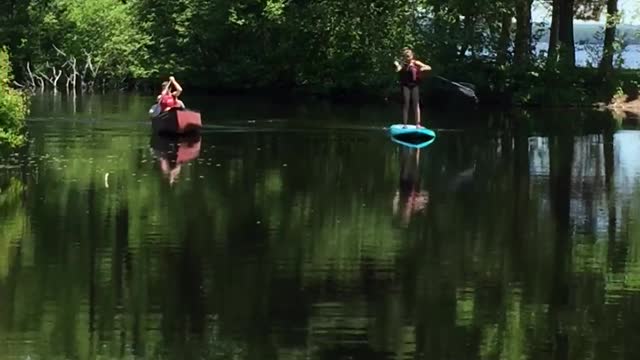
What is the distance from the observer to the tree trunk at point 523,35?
1752 inches

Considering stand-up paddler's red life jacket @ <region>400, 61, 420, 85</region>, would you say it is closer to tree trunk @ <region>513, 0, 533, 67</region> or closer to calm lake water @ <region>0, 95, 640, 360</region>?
calm lake water @ <region>0, 95, 640, 360</region>

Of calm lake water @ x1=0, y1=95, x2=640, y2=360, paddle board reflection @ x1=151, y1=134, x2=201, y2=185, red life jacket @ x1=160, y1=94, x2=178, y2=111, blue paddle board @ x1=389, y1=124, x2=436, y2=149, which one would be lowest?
calm lake water @ x1=0, y1=95, x2=640, y2=360

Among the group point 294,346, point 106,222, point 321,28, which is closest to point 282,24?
point 321,28

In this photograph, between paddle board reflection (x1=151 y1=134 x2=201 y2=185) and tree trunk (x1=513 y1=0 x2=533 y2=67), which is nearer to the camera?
paddle board reflection (x1=151 y1=134 x2=201 y2=185)

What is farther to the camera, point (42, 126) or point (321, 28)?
point (321, 28)

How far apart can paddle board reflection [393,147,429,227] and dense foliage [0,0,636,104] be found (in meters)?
20.0

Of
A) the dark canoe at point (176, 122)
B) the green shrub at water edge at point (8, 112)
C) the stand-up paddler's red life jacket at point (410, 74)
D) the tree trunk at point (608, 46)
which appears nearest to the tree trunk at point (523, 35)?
the tree trunk at point (608, 46)

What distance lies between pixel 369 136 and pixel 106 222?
1567cm

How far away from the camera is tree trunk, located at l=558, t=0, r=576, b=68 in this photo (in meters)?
44.1

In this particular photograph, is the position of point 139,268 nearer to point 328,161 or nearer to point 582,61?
point 328,161

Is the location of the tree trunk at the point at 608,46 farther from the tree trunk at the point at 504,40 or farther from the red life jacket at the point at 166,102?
the red life jacket at the point at 166,102

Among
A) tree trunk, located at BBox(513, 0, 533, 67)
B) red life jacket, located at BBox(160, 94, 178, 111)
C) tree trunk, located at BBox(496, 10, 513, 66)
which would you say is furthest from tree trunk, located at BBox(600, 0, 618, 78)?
red life jacket, located at BBox(160, 94, 178, 111)

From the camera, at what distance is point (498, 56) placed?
148 ft

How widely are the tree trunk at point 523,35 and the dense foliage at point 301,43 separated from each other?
0.04 meters
